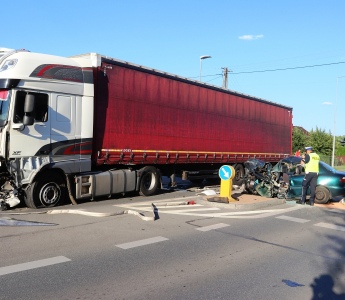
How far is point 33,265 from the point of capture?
204 inches

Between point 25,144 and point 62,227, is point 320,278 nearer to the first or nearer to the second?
point 62,227

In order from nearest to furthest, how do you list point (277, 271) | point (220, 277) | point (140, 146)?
1. point (220, 277)
2. point (277, 271)
3. point (140, 146)

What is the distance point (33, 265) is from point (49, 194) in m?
4.71

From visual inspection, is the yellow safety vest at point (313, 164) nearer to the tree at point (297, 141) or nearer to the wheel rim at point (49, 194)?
the wheel rim at point (49, 194)

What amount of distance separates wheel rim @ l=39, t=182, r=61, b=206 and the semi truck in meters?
0.03

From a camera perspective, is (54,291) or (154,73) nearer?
(54,291)

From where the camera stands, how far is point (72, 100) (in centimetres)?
1011

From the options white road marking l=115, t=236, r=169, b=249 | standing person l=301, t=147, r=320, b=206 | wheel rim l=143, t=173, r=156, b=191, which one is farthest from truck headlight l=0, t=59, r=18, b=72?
standing person l=301, t=147, r=320, b=206

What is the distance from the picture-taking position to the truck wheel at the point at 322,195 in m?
11.9

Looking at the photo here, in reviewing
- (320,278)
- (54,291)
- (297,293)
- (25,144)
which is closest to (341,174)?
(320,278)

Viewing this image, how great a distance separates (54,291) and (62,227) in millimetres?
3273

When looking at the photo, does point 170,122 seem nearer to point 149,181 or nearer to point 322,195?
point 149,181

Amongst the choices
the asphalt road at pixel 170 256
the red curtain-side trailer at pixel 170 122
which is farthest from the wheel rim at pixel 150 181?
the asphalt road at pixel 170 256

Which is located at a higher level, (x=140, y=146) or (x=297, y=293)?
(x=140, y=146)
